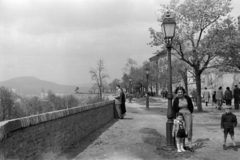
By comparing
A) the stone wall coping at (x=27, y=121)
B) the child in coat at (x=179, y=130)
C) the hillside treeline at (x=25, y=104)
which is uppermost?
the stone wall coping at (x=27, y=121)

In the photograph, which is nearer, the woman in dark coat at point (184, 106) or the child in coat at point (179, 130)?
the child in coat at point (179, 130)

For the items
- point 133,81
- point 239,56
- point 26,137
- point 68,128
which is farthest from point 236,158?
point 133,81

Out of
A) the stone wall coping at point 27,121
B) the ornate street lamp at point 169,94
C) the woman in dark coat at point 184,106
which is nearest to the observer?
the stone wall coping at point 27,121

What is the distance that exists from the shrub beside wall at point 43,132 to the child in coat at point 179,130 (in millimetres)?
2962

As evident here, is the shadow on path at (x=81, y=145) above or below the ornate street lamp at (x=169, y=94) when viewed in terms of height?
below

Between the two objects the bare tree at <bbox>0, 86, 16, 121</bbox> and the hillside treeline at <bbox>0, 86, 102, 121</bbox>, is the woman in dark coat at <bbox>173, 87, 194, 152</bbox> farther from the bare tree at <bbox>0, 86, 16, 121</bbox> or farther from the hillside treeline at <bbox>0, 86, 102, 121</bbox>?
the bare tree at <bbox>0, 86, 16, 121</bbox>

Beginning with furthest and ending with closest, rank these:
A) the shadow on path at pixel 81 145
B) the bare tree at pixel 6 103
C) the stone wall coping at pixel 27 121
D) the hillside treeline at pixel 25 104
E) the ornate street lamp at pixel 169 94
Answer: the hillside treeline at pixel 25 104 → the bare tree at pixel 6 103 → the ornate street lamp at pixel 169 94 → the shadow on path at pixel 81 145 → the stone wall coping at pixel 27 121

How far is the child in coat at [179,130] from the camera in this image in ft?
24.7

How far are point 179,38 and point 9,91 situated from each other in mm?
39619

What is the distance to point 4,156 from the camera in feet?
14.6

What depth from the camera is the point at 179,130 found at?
24.8ft

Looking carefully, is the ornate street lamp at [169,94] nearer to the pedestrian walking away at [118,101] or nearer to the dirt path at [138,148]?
the dirt path at [138,148]

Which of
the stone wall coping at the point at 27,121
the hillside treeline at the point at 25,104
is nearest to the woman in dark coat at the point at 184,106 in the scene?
the stone wall coping at the point at 27,121

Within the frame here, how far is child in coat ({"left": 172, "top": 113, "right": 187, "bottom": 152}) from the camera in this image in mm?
7543
